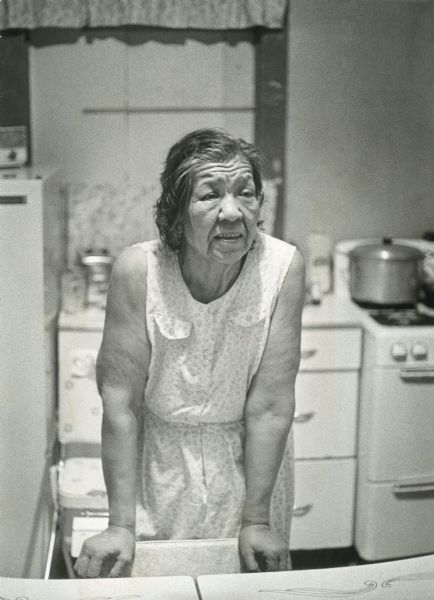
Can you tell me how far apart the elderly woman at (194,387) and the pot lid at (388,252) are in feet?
0.73

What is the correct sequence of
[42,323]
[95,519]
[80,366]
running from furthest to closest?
1. [42,323]
2. [80,366]
3. [95,519]

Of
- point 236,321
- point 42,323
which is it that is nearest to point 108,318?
point 236,321

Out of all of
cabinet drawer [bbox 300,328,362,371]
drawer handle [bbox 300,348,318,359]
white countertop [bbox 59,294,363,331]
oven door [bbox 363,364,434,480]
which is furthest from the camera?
drawer handle [bbox 300,348,318,359]

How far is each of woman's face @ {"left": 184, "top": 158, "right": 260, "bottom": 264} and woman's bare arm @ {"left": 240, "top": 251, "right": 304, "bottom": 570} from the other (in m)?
0.11

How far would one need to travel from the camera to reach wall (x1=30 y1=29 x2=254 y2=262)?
97 centimetres

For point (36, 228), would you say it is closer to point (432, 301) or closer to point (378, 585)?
point (432, 301)

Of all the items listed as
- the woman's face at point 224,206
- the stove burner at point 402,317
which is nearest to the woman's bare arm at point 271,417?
the woman's face at point 224,206

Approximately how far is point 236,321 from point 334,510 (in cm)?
85

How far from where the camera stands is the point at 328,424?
159 cm

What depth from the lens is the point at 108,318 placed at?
946 mm

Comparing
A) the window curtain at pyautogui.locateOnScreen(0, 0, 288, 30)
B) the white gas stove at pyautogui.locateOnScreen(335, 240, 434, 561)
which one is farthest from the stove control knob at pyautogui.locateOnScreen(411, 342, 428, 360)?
the window curtain at pyautogui.locateOnScreen(0, 0, 288, 30)

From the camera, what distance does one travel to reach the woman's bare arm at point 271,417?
0.96 metres

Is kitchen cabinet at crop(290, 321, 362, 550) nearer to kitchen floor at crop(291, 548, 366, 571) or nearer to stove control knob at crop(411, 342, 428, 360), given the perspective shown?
kitchen floor at crop(291, 548, 366, 571)

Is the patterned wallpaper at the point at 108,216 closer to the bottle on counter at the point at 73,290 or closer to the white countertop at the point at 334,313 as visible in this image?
the bottle on counter at the point at 73,290
